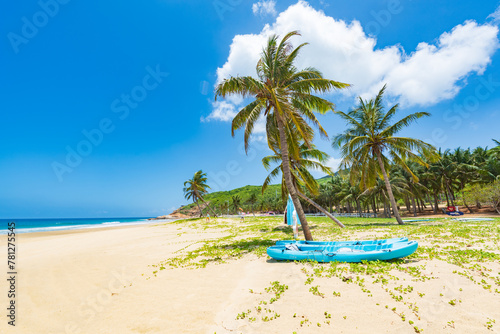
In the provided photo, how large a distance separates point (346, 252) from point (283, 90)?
25.4 ft

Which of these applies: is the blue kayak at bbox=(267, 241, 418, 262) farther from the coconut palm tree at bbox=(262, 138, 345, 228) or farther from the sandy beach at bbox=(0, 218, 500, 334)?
the coconut palm tree at bbox=(262, 138, 345, 228)

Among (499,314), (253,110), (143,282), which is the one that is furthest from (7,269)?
(499,314)

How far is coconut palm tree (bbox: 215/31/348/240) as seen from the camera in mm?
10289

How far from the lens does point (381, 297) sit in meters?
4.62

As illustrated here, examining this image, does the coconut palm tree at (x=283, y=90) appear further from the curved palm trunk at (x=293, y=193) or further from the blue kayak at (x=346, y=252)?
the blue kayak at (x=346, y=252)

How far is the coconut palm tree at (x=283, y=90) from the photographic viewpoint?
33.8ft

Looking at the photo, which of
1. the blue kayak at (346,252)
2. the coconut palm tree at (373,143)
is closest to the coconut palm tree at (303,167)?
the coconut palm tree at (373,143)

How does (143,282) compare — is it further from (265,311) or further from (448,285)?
(448,285)

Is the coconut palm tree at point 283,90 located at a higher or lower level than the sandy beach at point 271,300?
higher

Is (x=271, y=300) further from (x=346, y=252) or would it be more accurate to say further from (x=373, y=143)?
(x=373, y=143)

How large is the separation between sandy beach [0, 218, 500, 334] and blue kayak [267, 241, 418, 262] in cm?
32

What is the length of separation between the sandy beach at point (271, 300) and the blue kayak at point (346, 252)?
32cm

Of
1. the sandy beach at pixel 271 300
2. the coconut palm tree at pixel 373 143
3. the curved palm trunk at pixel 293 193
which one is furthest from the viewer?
the coconut palm tree at pixel 373 143

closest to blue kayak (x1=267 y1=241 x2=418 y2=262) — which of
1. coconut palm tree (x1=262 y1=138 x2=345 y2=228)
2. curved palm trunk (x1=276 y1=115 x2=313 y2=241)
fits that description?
curved palm trunk (x1=276 y1=115 x2=313 y2=241)
